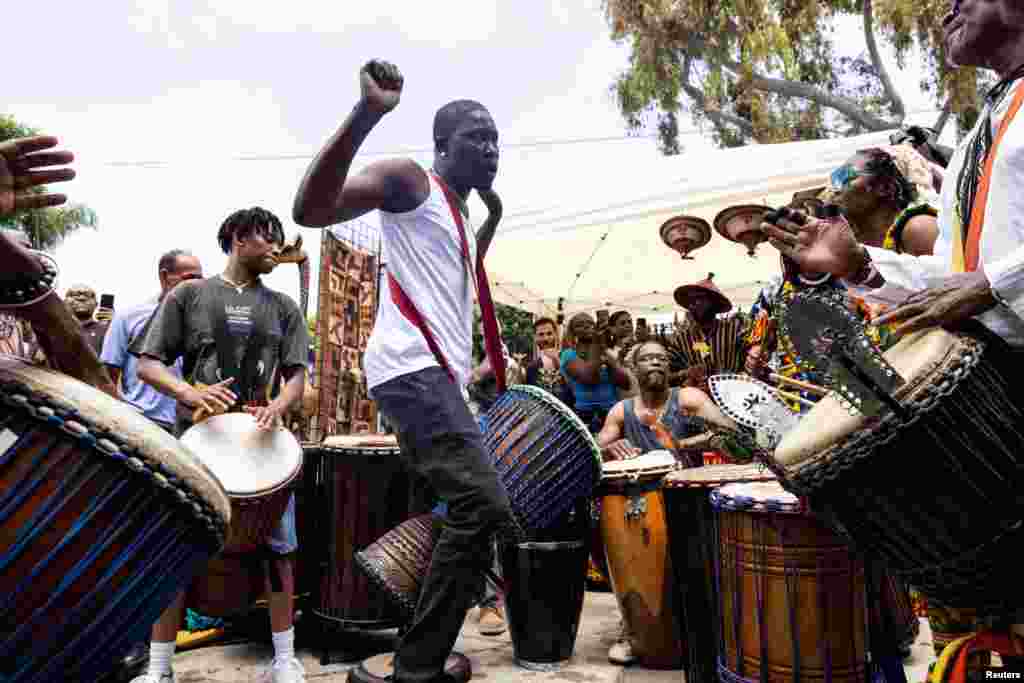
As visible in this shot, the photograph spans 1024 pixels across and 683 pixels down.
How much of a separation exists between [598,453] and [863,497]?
184 cm

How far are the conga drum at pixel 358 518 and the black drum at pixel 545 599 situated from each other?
22.2 inches

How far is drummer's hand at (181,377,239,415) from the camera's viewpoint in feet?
10.2

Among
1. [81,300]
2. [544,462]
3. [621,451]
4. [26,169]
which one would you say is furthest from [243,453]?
[81,300]

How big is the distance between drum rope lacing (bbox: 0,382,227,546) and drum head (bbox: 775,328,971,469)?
1106mm

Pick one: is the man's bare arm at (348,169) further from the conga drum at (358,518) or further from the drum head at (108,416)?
the conga drum at (358,518)

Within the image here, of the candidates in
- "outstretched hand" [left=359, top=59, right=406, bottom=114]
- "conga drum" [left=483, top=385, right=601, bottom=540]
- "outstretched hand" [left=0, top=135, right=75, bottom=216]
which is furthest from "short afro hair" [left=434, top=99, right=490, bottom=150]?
"outstretched hand" [left=0, top=135, right=75, bottom=216]

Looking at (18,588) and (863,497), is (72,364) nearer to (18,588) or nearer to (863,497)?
(18,588)

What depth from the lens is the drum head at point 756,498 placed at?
2.59 m

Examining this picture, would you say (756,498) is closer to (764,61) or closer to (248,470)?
(248,470)

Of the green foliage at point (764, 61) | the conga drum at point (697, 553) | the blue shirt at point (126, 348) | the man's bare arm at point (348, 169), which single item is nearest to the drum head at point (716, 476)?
the conga drum at point (697, 553)

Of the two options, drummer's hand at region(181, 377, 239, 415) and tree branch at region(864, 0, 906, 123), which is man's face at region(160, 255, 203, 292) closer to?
drummer's hand at region(181, 377, 239, 415)

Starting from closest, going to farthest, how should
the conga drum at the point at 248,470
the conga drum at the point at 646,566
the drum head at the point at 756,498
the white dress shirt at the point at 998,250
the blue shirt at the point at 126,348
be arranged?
the white dress shirt at the point at 998,250 → the drum head at the point at 756,498 → the conga drum at the point at 248,470 → the conga drum at the point at 646,566 → the blue shirt at the point at 126,348

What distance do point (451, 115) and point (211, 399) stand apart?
1.32m

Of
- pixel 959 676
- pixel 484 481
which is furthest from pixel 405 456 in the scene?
pixel 959 676
